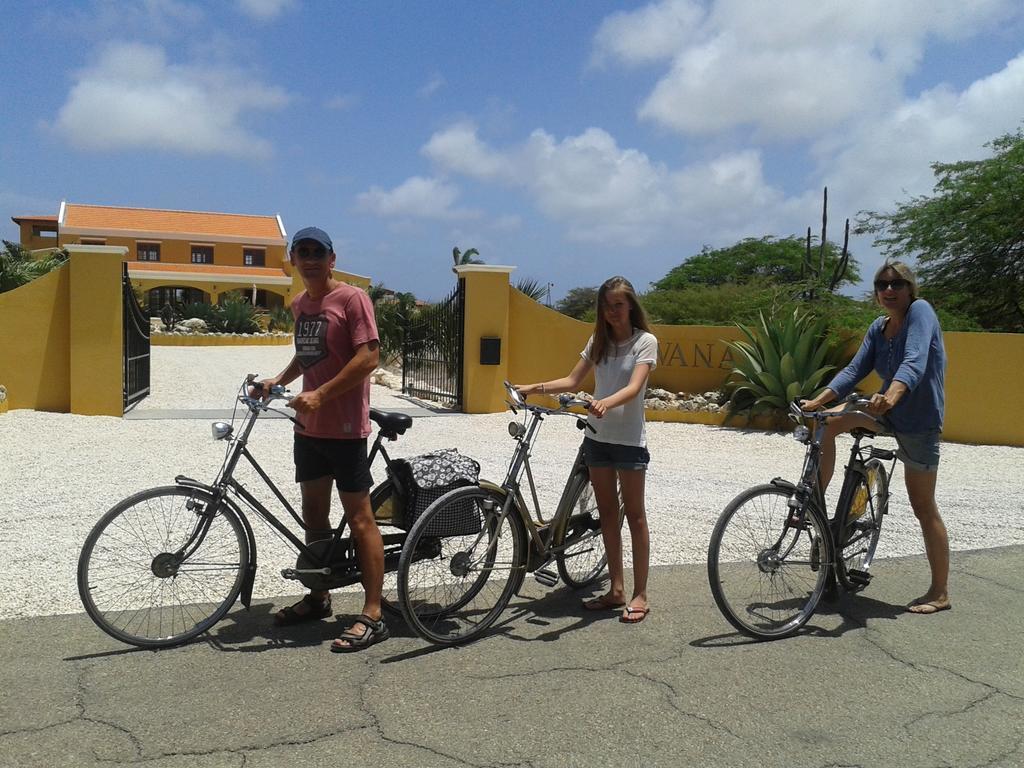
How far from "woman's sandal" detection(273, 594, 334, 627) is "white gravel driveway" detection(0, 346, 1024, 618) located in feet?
1.79

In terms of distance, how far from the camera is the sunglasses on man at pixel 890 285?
4.71 metres

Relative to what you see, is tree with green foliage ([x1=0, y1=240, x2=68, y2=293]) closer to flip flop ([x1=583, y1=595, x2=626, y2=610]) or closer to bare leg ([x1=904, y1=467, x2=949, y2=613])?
flip flop ([x1=583, y1=595, x2=626, y2=610])

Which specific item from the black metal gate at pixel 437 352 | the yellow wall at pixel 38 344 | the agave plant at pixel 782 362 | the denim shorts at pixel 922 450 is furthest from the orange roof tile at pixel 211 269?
the denim shorts at pixel 922 450

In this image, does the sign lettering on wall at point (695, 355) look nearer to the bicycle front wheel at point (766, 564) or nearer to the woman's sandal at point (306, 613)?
the bicycle front wheel at point (766, 564)

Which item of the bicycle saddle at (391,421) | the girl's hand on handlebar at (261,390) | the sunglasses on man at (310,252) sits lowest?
the bicycle saddle at (391,421)

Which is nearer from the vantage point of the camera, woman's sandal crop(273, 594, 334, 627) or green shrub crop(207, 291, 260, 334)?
woman's sandal crop(273, 594, 334, 627)

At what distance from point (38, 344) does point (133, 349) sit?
1.53 meters

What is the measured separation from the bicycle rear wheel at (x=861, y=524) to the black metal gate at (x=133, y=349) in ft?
32.4

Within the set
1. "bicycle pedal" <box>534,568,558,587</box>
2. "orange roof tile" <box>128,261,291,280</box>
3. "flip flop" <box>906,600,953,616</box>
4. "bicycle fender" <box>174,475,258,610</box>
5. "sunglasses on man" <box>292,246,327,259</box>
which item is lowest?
"flip flop" <box>906,600,953,616</box>

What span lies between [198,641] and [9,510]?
326cm

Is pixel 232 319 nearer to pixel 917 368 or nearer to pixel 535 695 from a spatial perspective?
pixel 917 368

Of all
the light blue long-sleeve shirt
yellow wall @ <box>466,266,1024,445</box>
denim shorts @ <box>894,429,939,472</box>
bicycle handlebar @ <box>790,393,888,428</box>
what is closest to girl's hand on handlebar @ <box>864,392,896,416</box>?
bicycle handlebar @ <box>790,393,888,428</box>

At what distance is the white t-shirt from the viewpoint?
444 cm

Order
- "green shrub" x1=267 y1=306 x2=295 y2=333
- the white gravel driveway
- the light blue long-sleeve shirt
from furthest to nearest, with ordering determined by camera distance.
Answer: "green shrub" x1=267 y1=306 x2=295 y2=333 < the white gravel driveway < the light blue long-sleeve shirt
